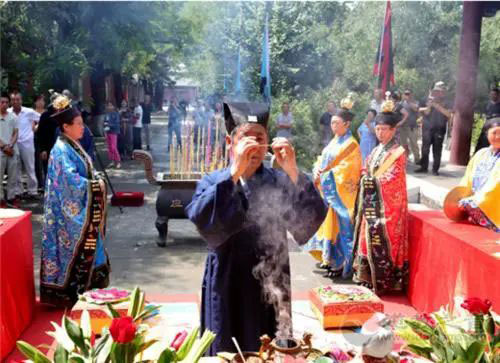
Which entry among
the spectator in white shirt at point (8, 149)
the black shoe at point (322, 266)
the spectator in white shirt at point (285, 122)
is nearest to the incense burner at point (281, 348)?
the black shoe at point (322, 266)

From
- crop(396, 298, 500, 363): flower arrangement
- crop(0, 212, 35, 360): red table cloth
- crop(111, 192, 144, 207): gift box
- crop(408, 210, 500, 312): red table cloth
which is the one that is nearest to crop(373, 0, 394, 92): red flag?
crop(111, 192, 144, 207): gift box

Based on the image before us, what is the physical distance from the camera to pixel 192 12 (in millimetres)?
28594

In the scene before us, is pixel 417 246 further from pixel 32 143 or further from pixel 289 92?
pixel 289 92

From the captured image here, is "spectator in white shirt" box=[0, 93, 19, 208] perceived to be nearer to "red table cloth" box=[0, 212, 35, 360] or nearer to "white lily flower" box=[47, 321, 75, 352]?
"red table cloth" box=[0, 212, 35, 360]

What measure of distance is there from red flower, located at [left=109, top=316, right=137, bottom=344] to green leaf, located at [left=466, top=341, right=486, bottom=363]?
42.3 inches

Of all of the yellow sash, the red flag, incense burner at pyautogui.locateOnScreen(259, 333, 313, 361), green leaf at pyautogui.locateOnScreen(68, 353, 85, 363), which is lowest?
incense burner at pyautogui.locateOnScreen(259, 333, 313, 361)

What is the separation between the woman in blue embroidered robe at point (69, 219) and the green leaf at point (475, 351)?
3.10 meters

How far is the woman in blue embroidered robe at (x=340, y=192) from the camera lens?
17.7ft

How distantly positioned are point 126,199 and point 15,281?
4.81 m

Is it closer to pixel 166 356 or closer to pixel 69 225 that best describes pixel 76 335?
pixel 166 356

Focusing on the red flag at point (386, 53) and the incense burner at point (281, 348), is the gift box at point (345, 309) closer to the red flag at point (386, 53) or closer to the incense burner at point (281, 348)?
the incense burner at point (281, 348)

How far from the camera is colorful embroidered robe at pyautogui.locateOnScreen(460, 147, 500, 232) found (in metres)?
3.59

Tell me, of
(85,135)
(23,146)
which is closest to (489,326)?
(85,135)

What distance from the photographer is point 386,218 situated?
4.68 m
